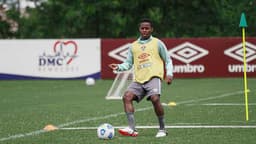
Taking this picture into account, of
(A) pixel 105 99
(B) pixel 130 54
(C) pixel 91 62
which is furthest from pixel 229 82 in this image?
(B) pixel 130 54

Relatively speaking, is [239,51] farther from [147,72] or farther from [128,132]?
[128,132]

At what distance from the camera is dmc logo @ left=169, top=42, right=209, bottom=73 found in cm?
3125

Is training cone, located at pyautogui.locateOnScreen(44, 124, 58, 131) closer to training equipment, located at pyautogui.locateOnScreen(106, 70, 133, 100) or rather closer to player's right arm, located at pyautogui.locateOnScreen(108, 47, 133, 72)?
player's right arm, located at pyautogui.locateOnScreen(108, 47, 133, 72)

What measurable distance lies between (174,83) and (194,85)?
175cm

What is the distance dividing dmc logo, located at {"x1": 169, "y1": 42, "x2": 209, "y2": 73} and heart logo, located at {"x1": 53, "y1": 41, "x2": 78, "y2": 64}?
4.04 m

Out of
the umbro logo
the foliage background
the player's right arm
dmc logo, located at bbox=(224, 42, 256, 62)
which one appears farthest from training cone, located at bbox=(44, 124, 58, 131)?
the foliage background

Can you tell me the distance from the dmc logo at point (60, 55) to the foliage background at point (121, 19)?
19.0 meters

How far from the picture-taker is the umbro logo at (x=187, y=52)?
31.2 meters

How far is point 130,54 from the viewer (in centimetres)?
1187

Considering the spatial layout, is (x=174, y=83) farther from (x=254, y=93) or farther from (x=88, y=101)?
(x=88, y=101)

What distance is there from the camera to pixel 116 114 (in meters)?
15.6

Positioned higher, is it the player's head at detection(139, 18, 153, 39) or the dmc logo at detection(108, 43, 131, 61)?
the dmc logo at detection(108, 43, 131, 61)

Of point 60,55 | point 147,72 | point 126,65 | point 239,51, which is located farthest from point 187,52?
point 147,72

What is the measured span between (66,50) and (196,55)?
5415mm
